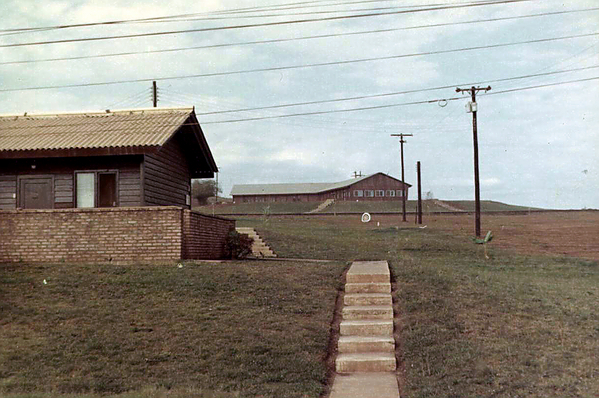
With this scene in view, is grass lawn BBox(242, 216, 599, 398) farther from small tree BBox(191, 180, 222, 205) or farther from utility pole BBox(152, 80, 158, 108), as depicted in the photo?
small tree BBox(191, 180, 222, 205)

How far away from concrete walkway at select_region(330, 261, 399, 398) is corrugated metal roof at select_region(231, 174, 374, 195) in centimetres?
7832

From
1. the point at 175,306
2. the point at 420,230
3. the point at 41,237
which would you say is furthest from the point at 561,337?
the point at 420,230

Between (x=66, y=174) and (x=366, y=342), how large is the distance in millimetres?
13582

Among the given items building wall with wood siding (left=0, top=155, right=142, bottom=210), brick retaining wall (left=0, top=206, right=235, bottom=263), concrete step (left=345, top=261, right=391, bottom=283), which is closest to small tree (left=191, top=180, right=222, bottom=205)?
building wall with wood siding (left=0, top=155, right=142, bottom=210)

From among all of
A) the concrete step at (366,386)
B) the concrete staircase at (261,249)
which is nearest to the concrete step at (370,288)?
the concrete step at (366,386)

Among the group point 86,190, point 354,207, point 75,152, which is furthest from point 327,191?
point 75,152

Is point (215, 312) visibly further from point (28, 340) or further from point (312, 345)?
point (28, 340)

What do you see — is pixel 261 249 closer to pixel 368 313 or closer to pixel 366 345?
pixel 368 313

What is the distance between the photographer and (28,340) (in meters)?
9.81

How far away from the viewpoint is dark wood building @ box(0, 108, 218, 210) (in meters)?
19.0

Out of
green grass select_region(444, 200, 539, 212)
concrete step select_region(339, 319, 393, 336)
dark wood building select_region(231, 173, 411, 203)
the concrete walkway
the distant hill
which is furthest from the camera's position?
dark wood building select_region(231, 173, 411, 203)

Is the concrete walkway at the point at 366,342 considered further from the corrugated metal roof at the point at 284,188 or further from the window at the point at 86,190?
the corrugated metal roof at the point at 284,188

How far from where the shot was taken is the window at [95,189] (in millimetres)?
19859

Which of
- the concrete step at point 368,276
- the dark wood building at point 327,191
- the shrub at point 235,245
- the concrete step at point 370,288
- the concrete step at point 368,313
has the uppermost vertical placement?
the dark wood building at point 327,191
